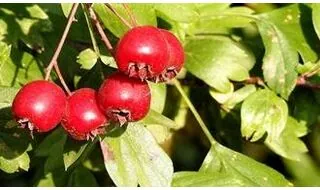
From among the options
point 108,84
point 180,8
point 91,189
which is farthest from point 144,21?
point 91,189

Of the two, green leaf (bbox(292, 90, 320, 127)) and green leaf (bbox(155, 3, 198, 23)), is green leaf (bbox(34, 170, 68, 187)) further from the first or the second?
green leaf (bbox(292, 90, 320, 127))

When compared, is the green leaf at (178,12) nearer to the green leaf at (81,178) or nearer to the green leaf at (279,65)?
the green leaf at (279,65)

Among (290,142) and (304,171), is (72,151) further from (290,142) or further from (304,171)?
(304,171)

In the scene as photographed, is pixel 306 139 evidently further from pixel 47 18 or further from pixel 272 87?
pixel 47 18

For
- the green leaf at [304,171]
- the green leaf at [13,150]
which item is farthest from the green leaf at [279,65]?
the green leaf at [13,150]

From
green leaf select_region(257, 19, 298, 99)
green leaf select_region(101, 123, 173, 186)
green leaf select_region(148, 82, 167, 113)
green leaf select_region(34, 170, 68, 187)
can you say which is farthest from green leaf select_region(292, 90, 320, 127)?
green leaf select_region(34, 170, 68, 187)

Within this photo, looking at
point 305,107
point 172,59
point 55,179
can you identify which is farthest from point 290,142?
point 172,59
